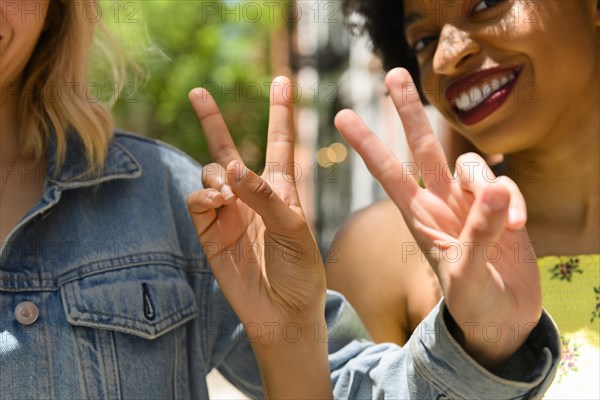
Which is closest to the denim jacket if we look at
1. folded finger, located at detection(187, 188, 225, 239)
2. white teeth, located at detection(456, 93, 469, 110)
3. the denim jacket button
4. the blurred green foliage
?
the denim jacket button

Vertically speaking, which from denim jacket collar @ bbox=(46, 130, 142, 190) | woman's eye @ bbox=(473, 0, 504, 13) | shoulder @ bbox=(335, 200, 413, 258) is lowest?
shoulder @ bbox=(335, 200, 413, 258)

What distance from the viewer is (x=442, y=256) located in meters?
1.42

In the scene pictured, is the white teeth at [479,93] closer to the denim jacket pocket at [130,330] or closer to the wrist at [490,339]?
the wrist at [490,339]

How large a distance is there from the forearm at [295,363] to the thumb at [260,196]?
0.25m

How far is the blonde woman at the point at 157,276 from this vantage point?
158 centimetres

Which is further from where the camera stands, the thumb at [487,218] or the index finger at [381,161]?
the index finger at [381,161]

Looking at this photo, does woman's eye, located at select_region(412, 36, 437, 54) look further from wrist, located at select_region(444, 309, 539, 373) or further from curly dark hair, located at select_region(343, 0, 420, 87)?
wrist, located at select_region(444, 309, 539, 373)

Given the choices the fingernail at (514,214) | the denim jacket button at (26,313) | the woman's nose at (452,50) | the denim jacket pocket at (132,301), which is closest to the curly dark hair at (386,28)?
the woman's nose at (452,50)

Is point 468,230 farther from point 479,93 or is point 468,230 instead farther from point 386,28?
point 386,28

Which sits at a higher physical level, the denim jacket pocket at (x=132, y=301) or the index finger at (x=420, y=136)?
the index finger at (x=420, y=136)

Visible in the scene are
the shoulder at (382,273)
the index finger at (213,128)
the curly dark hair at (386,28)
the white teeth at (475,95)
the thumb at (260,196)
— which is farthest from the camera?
the curly dark hair at (386,28)

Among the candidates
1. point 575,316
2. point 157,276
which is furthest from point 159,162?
point 575,316

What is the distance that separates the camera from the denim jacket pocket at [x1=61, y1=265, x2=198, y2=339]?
172cm

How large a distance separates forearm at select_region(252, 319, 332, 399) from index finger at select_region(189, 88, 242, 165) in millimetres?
384
